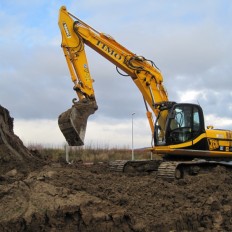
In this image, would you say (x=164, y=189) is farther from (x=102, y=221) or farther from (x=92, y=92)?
(x=92, y=92)

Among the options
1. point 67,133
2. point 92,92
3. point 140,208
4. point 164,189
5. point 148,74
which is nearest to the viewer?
point 140,208

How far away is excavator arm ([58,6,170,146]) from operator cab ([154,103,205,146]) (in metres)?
0.44

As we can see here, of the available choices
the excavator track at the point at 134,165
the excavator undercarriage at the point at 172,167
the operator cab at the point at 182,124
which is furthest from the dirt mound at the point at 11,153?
the operator cab at the point at 182,124

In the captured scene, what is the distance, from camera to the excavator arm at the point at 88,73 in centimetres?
1115

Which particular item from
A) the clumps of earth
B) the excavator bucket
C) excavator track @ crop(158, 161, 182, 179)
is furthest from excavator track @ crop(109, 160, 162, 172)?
the clumps of earth

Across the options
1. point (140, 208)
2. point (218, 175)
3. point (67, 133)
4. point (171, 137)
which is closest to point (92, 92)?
point (67, 133)

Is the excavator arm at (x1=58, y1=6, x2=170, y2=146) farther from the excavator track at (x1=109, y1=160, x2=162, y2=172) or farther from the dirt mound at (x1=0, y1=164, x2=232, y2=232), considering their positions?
the dirt mound at (x1=0, y1=164, x2=232, y2=232)

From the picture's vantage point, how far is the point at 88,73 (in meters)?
12.4

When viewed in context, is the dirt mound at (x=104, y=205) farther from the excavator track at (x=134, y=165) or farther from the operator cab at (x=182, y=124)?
the excavator track at (x=134, y=165)

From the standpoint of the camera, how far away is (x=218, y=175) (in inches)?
460

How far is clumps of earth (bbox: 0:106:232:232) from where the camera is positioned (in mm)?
6691

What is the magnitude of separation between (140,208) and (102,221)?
97cm

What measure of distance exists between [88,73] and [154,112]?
2.51m

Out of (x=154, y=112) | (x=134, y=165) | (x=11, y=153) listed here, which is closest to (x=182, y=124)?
(x=154, y=112)
